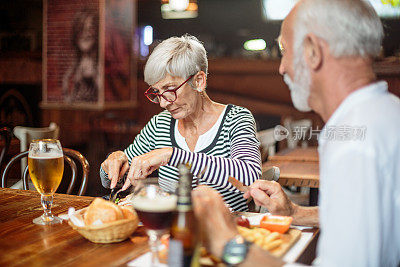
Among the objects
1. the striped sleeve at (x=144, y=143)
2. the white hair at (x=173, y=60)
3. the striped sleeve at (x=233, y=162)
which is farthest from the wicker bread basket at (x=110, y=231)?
the striped sleeve at (x=144, y=143)

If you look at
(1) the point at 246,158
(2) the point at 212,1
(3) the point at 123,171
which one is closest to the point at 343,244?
(1) the point at 246,158

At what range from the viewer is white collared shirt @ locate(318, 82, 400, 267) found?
2.85ft

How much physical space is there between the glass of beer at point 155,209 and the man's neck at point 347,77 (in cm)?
44

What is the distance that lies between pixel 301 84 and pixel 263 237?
1.33 feet

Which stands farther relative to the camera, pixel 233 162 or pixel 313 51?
pixel 233 162

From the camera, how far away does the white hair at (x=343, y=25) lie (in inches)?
39.2

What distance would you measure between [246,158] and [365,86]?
Result: 0.81 m

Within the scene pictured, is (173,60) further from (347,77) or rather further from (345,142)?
(345,142)

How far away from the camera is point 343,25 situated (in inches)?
39.4

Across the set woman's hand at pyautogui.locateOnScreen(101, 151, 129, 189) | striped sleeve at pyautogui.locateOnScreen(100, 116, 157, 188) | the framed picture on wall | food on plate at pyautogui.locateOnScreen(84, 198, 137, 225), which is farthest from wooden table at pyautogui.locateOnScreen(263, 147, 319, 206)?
the framed picture on wall

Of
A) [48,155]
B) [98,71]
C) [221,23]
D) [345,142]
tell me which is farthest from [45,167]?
[221,23]

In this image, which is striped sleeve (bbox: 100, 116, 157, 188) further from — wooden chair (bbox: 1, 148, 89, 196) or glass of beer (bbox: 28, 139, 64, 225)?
glass of beer (bbox: 28, 139, 64, 225)

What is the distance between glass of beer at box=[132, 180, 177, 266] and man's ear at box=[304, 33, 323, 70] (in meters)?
0.45

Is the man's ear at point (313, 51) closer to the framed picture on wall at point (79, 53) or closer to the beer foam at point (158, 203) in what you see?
the beer foam at point (158, 203)
